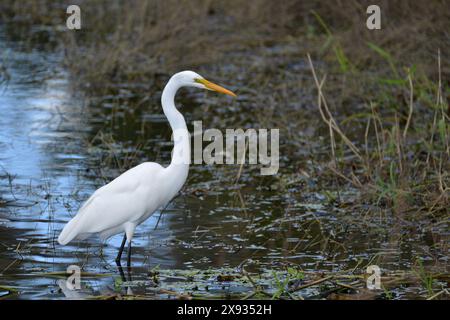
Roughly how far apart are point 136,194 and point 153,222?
1.05m

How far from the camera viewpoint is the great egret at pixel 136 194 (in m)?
5.76

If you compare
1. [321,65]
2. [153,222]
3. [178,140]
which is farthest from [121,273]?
[321,65]

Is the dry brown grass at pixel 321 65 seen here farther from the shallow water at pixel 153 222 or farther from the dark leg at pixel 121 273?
the dark leg at pixel 121 273

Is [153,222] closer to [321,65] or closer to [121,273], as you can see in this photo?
[121,273]

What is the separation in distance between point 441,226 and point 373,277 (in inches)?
62.1

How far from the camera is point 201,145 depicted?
350 inches

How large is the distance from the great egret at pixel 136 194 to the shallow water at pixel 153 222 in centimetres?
24

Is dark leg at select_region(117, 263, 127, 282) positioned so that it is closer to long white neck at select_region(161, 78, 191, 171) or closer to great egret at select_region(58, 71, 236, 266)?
great egret at select_region(58, 71, 236, 266)

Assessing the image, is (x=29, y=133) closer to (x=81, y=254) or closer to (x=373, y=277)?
(x=81, y=254)

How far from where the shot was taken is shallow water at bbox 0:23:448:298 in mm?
5754

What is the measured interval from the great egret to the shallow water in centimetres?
24

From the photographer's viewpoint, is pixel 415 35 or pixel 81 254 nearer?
pixel 81 254

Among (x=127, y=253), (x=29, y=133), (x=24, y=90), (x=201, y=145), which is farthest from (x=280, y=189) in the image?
(x=24, y=90)
